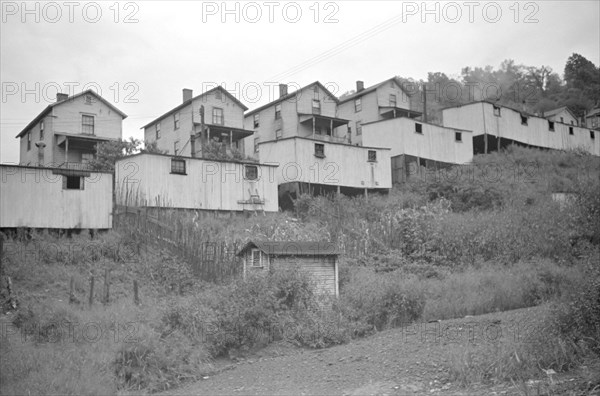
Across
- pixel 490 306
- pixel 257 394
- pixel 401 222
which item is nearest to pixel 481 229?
pixel 401 222

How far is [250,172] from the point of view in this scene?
32.7m

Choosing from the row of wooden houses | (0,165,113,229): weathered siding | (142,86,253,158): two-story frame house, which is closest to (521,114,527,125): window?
the row of wooden houses

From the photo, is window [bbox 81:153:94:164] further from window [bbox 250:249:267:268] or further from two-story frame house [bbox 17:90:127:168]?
window [bbox 250:249:267:268]

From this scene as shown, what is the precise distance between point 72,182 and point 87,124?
773 inches

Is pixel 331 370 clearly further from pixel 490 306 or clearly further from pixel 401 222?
pixel 401 222

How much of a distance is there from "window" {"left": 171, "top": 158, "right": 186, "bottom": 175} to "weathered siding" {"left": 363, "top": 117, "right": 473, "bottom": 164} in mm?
17225

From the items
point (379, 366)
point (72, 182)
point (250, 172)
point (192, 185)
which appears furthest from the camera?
point (250, 172)

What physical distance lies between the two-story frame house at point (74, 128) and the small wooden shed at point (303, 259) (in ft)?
90.7

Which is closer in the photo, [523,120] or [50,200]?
[50,200]

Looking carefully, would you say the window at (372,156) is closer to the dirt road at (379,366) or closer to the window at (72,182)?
the window at (72,182)

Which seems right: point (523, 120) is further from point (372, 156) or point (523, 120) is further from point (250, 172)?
point (250, 172)

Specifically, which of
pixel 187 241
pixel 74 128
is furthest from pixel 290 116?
pixel 187 241

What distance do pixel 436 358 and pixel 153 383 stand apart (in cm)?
631

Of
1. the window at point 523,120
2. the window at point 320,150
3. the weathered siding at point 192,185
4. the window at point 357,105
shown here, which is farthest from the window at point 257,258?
the window at point 523,120
